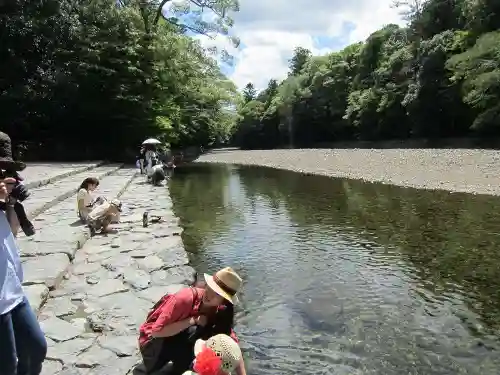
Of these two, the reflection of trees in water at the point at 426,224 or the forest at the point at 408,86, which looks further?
the forest at the point at 408,86

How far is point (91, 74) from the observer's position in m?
24.8

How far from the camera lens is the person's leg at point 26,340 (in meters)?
2.61

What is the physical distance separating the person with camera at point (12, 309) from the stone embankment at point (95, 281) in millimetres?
801

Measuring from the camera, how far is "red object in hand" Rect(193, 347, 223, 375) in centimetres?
254

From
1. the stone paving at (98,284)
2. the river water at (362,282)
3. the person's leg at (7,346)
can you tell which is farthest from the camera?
the river water at (362,282)

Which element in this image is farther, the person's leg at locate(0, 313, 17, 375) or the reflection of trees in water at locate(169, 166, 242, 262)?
the reflection of trees in water at locate(169, 166, 242, 262)

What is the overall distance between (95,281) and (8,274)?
3024 millimetres

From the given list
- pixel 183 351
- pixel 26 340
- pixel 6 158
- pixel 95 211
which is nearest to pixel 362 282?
pixel 183 351

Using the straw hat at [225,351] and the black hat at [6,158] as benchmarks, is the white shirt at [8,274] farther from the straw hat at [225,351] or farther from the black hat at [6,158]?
the straw hat at [225,351]

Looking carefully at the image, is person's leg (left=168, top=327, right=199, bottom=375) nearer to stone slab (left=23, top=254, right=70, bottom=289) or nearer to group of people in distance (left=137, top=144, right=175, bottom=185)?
stone slab (left=23, top=254, right=70, bottom=289)

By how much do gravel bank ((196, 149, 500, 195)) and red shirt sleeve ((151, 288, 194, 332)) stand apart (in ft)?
46.8

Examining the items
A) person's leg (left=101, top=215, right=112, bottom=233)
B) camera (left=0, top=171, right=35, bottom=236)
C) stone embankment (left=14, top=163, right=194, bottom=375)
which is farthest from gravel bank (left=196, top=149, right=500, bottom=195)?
camera (left=0, top=171, right=35, bottom=236)

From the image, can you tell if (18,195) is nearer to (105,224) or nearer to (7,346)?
(7,346)

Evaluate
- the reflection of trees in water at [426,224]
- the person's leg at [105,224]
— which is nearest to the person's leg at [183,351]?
the reflection of trees in water at [426,224]
